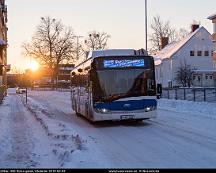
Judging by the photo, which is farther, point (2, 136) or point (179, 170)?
point (2, 136)

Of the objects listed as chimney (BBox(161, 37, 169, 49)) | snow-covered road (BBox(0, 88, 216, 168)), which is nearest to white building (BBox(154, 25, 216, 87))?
chimney (BBox(161, 37, 169, 49))

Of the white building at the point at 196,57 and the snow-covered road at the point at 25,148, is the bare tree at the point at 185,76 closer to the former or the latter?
the white building at the point at 196,57

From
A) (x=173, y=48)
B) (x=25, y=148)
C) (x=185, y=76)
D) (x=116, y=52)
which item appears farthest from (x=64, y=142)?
(x=173, y=48)

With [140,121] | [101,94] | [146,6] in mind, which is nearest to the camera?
[101,94]

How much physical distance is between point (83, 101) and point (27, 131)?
502 cm

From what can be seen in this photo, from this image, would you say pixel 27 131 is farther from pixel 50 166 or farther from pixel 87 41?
pixel 87 41

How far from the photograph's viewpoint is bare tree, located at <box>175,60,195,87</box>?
238ft

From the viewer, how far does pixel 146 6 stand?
48844 millimetres

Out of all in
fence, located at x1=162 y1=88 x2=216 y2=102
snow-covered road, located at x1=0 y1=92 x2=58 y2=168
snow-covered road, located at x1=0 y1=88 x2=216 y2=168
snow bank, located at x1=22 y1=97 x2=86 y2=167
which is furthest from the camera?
fence, located at x1=162 y1=88 x2=216 y2=102

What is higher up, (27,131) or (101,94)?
(101,94)

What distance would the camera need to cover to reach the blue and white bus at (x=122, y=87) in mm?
19719

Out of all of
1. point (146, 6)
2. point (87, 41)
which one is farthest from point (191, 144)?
point (87, 41)

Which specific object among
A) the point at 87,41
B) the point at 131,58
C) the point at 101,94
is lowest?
the point at 101,94

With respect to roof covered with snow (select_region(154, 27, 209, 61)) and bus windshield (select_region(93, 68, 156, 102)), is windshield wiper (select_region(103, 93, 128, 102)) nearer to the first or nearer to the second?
bus windshield (select_region(93, 68, 156, 102))
